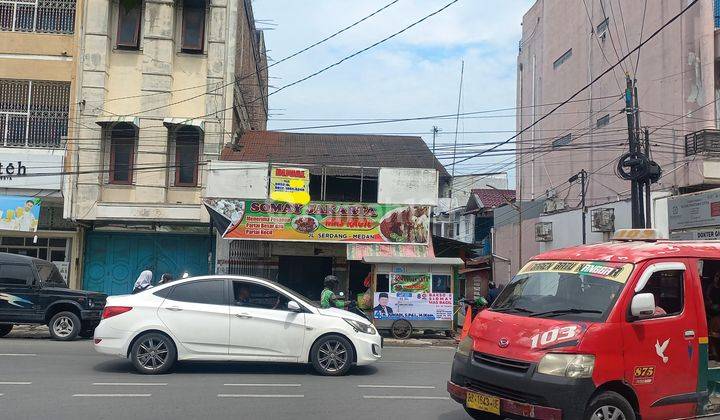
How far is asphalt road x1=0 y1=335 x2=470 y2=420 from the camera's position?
24.5 feet

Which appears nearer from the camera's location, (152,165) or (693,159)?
(693,159)

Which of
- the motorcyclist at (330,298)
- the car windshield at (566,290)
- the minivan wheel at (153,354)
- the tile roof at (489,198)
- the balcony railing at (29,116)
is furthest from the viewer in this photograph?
the tile roof at (489,198)

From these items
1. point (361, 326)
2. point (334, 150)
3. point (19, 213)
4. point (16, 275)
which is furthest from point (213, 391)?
point (334, 150)

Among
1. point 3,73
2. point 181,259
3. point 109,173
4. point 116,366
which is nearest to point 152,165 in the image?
point 109,173

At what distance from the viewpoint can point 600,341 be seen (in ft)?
19.1

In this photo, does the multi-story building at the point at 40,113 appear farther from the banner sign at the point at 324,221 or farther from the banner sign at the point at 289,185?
the banner sign at the point at 289,185

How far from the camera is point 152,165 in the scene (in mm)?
20266

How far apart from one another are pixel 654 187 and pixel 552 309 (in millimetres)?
17023

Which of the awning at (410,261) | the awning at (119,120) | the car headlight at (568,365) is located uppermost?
the awning at (119,120)

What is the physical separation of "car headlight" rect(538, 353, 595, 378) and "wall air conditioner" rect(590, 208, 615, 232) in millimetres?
16660

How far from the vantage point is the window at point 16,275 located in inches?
570

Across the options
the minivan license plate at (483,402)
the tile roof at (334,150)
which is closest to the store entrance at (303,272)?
the tile roof at (334,150)

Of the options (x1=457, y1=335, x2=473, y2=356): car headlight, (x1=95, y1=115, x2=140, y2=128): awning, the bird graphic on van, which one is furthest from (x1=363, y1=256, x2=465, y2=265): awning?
(x1=457, y1=335, x2=473, y2=356): car headlight

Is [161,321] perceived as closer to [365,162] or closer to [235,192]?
[235,192]
